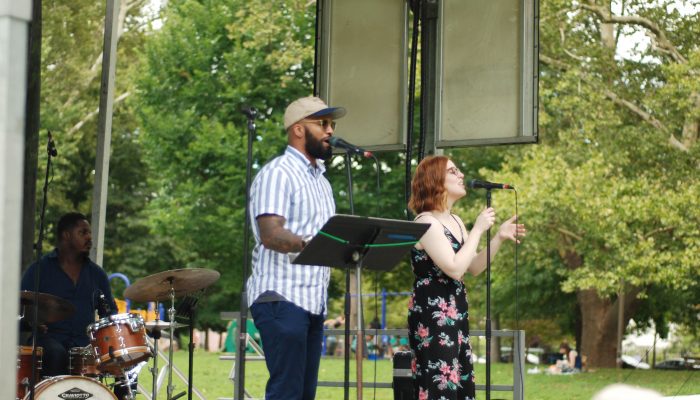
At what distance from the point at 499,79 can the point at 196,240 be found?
21.1m

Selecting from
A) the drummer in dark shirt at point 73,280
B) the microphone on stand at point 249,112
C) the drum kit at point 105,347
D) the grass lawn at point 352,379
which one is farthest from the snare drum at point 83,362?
the grass lawn at point 352,379

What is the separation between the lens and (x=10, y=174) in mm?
3012

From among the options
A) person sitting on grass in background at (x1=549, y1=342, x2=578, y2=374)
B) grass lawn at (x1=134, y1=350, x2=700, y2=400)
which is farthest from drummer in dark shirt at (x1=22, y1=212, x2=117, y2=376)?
person sitting on grass in background at (x1=549, y1=342, x2=578, y2=374)

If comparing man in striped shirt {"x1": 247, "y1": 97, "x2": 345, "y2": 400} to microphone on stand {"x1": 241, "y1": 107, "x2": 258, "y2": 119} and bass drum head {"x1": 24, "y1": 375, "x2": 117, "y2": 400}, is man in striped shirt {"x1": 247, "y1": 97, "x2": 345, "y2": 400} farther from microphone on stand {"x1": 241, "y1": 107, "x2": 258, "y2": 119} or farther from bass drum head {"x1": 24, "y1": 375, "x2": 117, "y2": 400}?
bass drum head {"x1": 24, "y1": 375, "x2": 117, "y2": 400}

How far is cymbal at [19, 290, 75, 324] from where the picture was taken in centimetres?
693

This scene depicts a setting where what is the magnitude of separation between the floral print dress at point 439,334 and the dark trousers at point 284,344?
1.07 m

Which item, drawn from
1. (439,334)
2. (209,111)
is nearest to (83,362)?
(439,334)

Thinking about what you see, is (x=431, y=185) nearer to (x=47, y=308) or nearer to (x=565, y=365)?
(x=47, y=308)

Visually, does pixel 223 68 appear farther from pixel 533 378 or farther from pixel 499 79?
pixel 499 79

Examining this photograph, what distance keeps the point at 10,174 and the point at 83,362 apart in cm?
477

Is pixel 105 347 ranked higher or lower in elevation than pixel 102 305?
lower

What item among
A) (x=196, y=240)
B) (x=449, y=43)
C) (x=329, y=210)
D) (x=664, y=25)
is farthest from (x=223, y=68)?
(x=329, y=210)

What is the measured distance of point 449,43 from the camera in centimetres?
820

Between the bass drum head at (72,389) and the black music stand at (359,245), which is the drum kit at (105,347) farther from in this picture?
the black music stand at (359,245)
